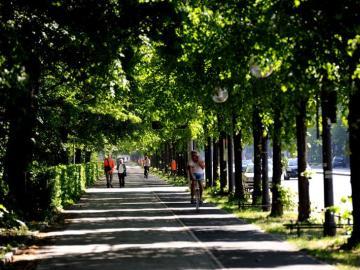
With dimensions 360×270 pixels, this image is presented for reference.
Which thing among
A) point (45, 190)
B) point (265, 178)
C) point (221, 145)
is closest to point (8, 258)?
point (45, 190)

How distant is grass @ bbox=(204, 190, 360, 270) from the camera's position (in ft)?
36.3

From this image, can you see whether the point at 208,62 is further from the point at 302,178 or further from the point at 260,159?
the point at 260,159

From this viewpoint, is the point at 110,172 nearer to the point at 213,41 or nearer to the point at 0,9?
the point at 213,41

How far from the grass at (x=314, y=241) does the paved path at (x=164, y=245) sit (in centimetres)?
27

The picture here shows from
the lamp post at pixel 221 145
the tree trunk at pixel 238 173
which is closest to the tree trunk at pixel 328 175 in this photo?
the lamp post at pixel 221 145

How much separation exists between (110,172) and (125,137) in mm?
2687

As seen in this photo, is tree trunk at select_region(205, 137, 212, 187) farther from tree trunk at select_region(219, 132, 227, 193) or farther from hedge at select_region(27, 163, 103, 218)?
hedge at select_region(27, 163, 103, 218)

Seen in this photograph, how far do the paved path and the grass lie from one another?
27cm

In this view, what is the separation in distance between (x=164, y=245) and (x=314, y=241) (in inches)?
114

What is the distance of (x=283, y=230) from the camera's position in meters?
15.4

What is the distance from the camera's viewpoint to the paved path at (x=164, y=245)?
36.8 ft

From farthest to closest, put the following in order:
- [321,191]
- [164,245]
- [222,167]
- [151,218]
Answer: [321,191]
[222,167]
[151,218]
[164,245]

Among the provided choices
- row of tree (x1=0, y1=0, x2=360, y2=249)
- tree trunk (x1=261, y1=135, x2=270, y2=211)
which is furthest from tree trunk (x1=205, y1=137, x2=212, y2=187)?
tree trunk (x1=261, y1=135, x2=270, y2=211)

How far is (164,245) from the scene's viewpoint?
44.8 feet
